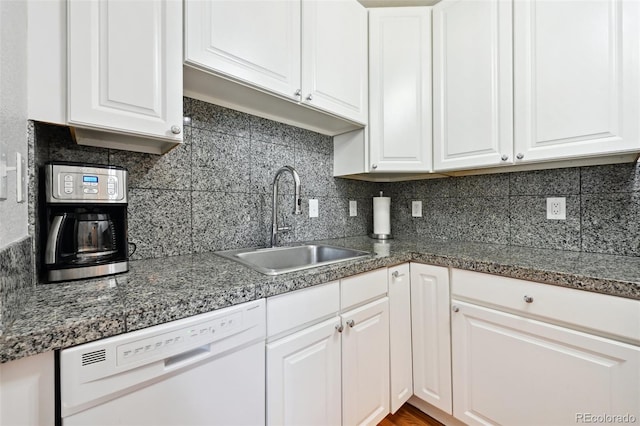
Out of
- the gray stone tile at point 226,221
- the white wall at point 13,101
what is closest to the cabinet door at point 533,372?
the gray stone tile at point 226,221

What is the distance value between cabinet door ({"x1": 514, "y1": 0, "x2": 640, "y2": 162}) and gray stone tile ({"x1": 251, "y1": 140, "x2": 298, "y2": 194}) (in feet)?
3.95

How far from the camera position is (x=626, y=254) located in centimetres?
125

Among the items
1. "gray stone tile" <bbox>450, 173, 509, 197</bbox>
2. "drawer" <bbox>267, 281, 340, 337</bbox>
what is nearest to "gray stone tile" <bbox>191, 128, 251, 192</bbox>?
"drawer" <bbox>267, 281, 340, 337</bbox>

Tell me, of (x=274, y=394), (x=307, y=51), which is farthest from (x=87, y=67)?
(x=274, y=394)

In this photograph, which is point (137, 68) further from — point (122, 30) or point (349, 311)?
point (349, 311)

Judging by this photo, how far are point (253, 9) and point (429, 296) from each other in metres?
1.52

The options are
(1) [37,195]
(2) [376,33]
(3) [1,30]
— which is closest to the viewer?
(3) [1,30]

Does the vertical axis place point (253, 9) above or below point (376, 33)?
below

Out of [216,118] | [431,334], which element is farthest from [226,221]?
[431,334]

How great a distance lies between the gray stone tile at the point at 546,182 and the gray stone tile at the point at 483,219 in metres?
0.10

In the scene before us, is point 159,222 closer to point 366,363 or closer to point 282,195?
point 282,195

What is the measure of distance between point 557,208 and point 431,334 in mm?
941

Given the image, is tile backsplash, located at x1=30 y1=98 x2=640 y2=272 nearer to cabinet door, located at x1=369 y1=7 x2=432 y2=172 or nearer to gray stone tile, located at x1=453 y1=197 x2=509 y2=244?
gray stone tile, located at x1=453 y1=197 x2=509 y2=244

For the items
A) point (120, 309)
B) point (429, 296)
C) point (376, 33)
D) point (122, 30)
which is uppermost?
point (376, 33)
